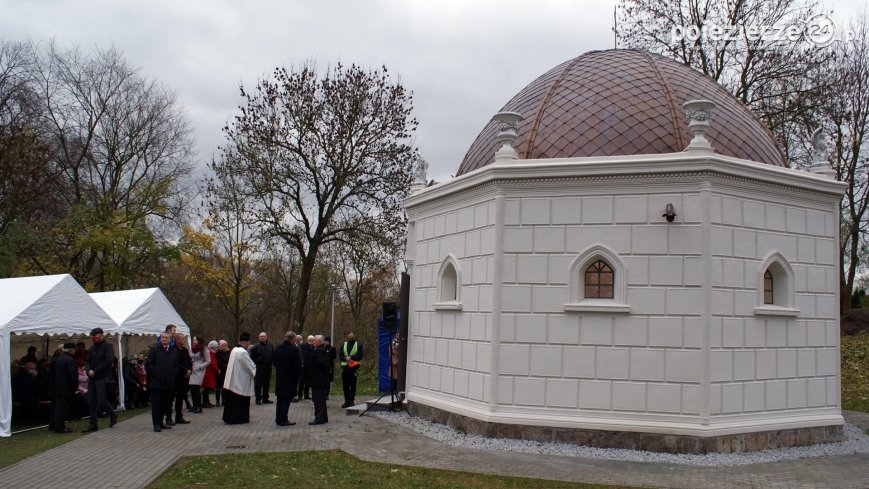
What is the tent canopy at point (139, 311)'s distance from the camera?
16.8m

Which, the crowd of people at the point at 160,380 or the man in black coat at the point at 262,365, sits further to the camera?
the man in black coat at the point at 262,365

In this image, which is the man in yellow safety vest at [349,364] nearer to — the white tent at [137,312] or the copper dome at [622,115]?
the white tent at [137,312]

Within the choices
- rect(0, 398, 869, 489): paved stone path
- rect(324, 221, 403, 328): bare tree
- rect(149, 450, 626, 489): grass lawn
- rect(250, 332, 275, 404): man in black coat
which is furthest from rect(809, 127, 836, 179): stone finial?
rect(324, 221, 403, 328): bare tree

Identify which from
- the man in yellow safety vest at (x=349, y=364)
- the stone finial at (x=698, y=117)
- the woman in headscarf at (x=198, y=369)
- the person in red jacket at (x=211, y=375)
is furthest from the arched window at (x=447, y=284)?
the person in red jacket at (x=211, y=375)

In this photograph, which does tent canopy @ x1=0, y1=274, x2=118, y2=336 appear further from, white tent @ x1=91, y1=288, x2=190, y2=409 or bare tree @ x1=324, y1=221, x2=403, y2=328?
bare tree @ x1=324, y1=221, x2=403, y2=328

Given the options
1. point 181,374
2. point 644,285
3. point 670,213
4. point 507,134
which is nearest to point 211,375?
point 181,374

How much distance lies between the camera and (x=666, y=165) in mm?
10867

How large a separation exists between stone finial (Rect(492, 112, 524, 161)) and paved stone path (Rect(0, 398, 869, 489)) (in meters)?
4.91

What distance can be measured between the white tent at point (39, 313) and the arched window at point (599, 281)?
10106 millimetres

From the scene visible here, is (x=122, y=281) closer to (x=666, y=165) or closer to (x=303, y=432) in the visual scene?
(x=303, y=432)

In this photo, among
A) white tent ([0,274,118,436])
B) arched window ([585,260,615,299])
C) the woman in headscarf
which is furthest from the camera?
the woman in headscarf

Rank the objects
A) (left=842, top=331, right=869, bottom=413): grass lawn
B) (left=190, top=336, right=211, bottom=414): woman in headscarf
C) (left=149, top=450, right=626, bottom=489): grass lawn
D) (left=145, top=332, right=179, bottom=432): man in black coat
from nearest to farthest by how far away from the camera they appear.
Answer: (left=149, top=450, right=626, bottom=489): grass lawn, (left=145, top=332, right=179, bottom=432): man in black coat, (left=190, top=336, right=211, bottom=414): woman in headscarf, (left=842, top=331, right=869, bottom=413): grass lawn

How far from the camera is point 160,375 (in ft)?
42.0

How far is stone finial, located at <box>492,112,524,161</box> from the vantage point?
12008mm
